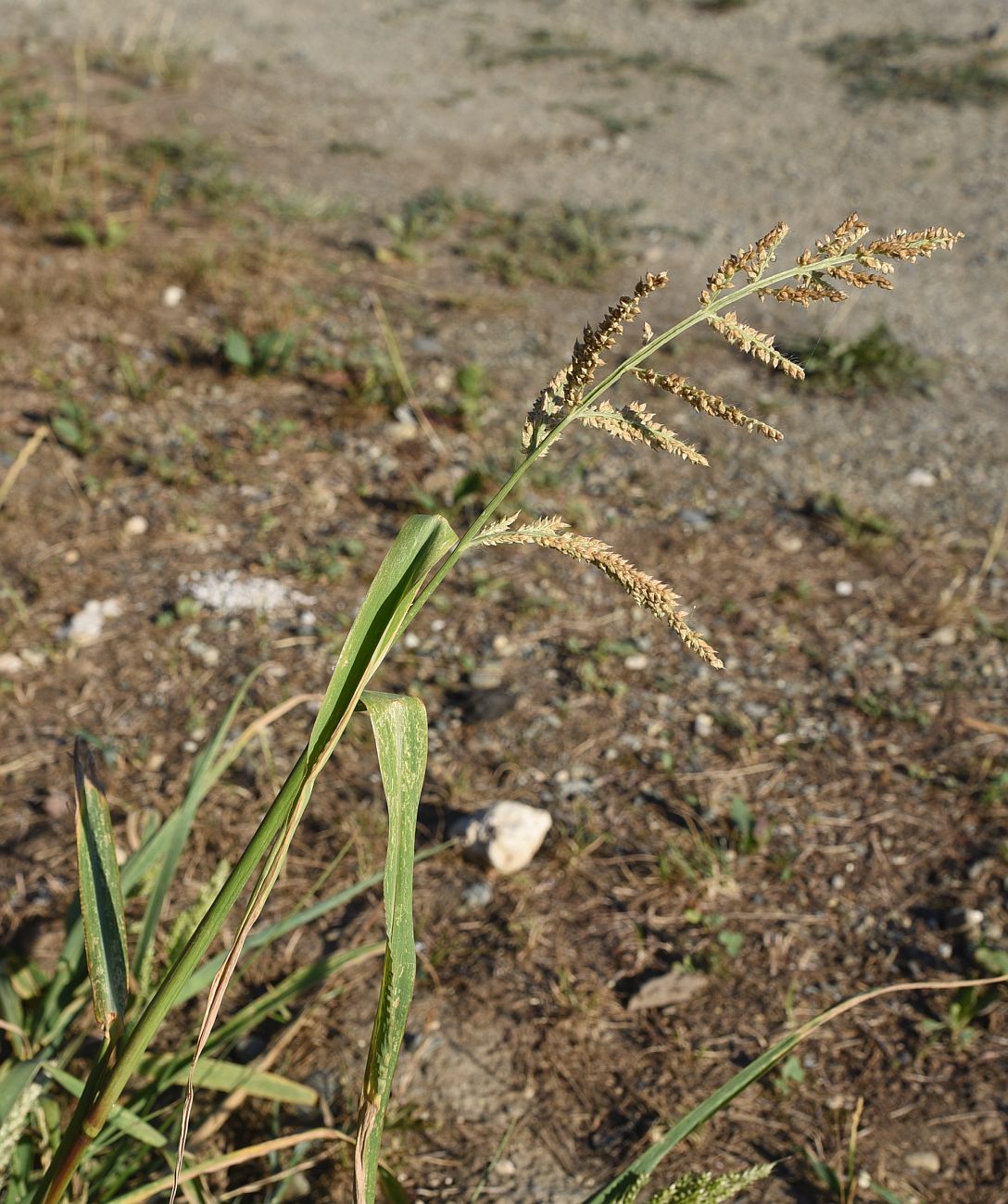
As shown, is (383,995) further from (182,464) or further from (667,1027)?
(182,464)

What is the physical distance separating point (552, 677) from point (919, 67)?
5.72m

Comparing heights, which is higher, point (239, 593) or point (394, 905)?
point (394, 905)

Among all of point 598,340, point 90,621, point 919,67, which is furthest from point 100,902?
point 919,67

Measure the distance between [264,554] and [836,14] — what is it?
643 centimetres

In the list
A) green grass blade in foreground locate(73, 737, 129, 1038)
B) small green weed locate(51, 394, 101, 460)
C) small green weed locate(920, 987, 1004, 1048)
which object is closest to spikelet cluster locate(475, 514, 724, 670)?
green grass blade in foreground locate(73, 737, 129, 1038)

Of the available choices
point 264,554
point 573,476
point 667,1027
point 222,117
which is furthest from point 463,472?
point 222,117

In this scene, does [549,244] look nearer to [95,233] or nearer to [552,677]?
[95,233]

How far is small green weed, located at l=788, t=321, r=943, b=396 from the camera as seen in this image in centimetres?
404

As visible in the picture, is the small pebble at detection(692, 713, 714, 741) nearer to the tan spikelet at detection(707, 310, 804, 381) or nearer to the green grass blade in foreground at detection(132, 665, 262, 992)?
the green grass blade in foreground at detection(132, 665, 262, 992)

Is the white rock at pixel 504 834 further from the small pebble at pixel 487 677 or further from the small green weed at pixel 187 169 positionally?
the small green weed at pixel 187 169

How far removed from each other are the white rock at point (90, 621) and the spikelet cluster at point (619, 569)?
85.0 inches

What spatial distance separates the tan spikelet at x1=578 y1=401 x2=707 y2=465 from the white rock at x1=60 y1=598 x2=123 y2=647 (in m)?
2.23

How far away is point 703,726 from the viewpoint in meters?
2.66

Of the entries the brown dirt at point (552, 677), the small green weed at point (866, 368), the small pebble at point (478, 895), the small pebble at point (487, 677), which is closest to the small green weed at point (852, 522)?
the brown dirt at point (552, 677)
